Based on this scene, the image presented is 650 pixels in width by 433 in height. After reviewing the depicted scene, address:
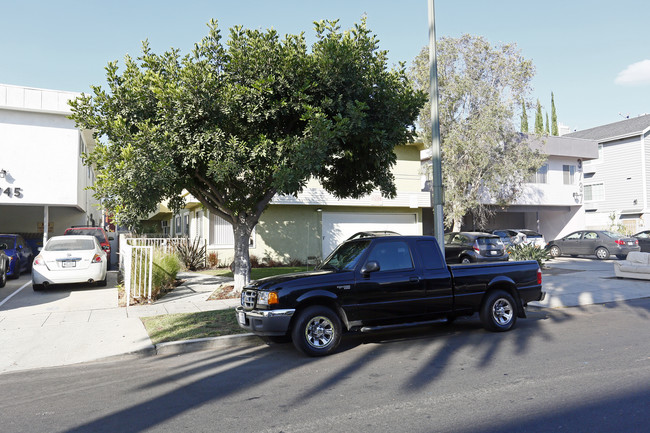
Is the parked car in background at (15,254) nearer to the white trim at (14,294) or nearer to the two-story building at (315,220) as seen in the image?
the white trim at (14,294)

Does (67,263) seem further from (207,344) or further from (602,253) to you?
(602,253)

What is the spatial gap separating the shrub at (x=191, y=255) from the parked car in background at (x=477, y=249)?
10.4 metres

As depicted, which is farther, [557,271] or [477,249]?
[477,249]

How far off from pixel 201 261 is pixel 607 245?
19.4 meters

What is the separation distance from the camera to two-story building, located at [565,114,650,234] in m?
33.6

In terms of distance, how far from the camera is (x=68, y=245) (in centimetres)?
1316

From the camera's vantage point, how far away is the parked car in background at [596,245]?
2248 cm

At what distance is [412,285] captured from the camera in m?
7.48

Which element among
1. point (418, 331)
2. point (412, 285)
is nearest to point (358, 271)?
point (412, 285)

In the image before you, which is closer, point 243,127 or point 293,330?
point 293,330

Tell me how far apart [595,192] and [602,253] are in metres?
16.8

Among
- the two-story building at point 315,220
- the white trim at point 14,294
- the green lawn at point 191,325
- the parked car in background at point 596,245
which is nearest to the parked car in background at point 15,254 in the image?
the white trim at point 14,294

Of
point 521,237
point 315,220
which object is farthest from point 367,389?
point 521,237

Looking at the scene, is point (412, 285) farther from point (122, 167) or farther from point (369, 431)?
point (122, 167)
